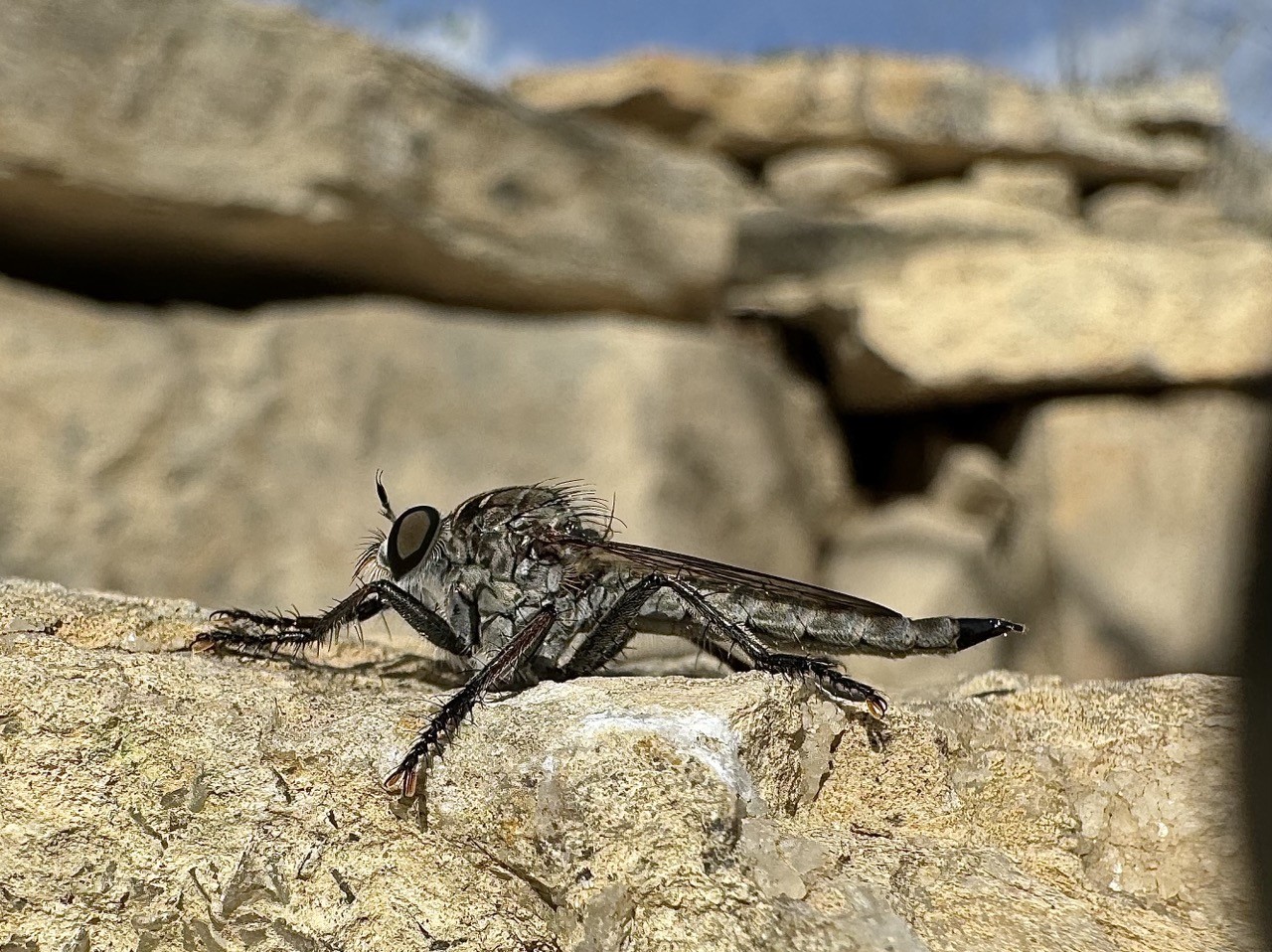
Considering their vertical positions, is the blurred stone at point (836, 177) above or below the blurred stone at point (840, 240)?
above

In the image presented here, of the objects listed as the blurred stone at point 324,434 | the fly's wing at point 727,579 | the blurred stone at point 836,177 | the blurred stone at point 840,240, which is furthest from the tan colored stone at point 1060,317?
the fly's wing at point 727,579

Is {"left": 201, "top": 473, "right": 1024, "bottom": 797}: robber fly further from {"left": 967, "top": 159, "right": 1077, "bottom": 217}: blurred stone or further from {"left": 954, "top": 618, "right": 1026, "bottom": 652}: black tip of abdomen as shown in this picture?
{"left": 967, "top": 159, "right": 1077, "bottom": 217}: blurred stone

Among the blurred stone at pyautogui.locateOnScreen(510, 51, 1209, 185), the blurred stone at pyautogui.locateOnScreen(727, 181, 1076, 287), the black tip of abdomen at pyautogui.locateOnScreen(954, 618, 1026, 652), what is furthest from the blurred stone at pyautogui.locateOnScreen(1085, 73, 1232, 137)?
the black tip of abdomen at pyautogui.locateOnScreen(954, 618, 1026, 652)

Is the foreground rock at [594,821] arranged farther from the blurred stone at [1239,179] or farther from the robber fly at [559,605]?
the blurred stone at [1239,179]

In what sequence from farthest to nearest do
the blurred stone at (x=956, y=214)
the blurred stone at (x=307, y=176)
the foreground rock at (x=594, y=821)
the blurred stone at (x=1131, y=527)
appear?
the blurred stone at (x=956, y=214) → the blurred stone at (x=1131, y=527) → the blurred stone at (x=307, y=176) → the foreground rock at (x=594, y=821)

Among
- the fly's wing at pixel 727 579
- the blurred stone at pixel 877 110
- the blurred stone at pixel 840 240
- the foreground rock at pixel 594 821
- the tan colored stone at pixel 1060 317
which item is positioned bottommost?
the foreground rock at pixel 594 821

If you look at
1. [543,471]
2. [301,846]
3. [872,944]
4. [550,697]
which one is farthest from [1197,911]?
[543,471]

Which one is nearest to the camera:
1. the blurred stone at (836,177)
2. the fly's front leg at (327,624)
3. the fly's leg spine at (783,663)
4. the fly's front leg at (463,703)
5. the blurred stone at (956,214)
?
the fly's front leg at (463,703)
